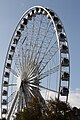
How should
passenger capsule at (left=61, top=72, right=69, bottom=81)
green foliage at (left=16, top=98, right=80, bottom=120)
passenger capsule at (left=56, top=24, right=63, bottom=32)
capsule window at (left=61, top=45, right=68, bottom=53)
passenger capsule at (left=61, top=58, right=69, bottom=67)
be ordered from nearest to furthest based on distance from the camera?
green foliage at (left=16, top=98, right=80, bottom=120) → passenger capsule at (left=61, top=72, right=69, bottom=81) → passenger capsule at (left=61, top=58, right=69, bottom=67) → capsule window at (left=61, top=45, right=68, bottom=53) → passenger capsule at (left=56, top=24, right=63, bottom=32)

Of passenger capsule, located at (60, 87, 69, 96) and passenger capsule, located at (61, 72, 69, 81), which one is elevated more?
passenger capsule, located at (61, 72, 69, 81)

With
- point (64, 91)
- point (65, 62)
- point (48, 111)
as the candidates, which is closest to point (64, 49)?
point (65, 62)

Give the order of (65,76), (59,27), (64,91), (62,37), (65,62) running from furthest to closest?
(59,27)
(62,37)
(65,62)
(65,76)
(64,91)

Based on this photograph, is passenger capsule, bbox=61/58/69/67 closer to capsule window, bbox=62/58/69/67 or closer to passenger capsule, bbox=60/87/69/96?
capsule window, bbox=62/58/69/67

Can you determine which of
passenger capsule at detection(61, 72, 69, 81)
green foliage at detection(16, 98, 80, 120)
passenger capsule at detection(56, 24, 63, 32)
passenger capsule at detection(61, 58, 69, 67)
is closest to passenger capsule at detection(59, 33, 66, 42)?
passenger capsule at detection(56, 24, 63, 32)

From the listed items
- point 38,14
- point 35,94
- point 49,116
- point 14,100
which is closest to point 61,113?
point 49,116

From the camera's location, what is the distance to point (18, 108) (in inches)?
1925

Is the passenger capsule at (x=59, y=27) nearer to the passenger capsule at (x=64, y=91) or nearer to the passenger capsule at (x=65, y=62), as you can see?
the passenger capsule at (x=65, y=62)

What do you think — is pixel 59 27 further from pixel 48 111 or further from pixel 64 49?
pixel 48 111

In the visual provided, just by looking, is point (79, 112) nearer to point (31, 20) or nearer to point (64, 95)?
point (64, 95)

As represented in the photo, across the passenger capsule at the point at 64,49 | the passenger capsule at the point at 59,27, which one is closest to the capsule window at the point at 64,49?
the passenger capsule at the point at 64,49

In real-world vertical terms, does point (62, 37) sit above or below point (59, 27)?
below

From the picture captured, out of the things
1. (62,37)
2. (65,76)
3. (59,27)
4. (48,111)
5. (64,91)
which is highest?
(59,27)

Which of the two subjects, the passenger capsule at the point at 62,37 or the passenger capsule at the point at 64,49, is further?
the passenger capsule at the point at 62,37
